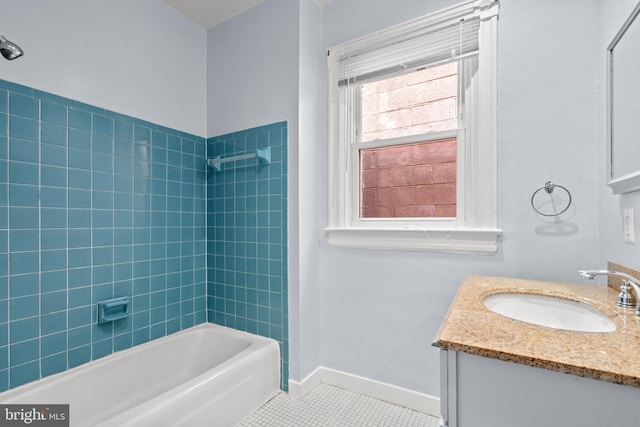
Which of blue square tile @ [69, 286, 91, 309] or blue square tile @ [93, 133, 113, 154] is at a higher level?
blue square tile @ [93, 133, 113, 154]

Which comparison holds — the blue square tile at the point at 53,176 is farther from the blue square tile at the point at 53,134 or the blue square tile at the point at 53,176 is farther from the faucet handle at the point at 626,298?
the faucet handle at the point at 626,298

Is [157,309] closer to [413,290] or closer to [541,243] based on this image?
[413,290]

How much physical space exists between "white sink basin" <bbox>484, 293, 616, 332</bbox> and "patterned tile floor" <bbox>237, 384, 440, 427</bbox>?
2.83ft

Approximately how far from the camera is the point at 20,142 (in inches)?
56.9

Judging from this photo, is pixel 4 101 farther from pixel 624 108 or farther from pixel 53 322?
pixel 624 108

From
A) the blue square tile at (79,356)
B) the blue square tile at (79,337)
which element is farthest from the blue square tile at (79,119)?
the blue square tile at (79,356)

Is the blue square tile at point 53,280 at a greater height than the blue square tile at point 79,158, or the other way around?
the blue square tile at point 79,158

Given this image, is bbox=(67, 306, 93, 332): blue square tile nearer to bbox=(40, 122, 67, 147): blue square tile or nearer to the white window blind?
bbox=(40, 122, 67, 147): blue square tile

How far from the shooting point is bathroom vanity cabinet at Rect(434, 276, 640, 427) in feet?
1.90

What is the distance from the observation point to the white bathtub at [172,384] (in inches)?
52.3

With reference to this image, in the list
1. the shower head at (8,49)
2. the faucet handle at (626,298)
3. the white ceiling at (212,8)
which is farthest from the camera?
the white ceiling at (212,8)

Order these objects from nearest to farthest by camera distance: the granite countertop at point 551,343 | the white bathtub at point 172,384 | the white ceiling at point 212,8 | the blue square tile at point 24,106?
the granite countertop at point 551,343 → the white bathtub at point 172,384 → the blue square tile at point 24,106 → the white ceiling at point 212,8

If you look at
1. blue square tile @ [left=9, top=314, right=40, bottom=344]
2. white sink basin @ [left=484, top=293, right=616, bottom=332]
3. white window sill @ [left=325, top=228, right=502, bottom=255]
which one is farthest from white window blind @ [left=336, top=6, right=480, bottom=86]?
blue square tile @ [left=9, top=314, right=40, bottom=344]

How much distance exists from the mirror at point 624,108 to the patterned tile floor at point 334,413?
142cm
